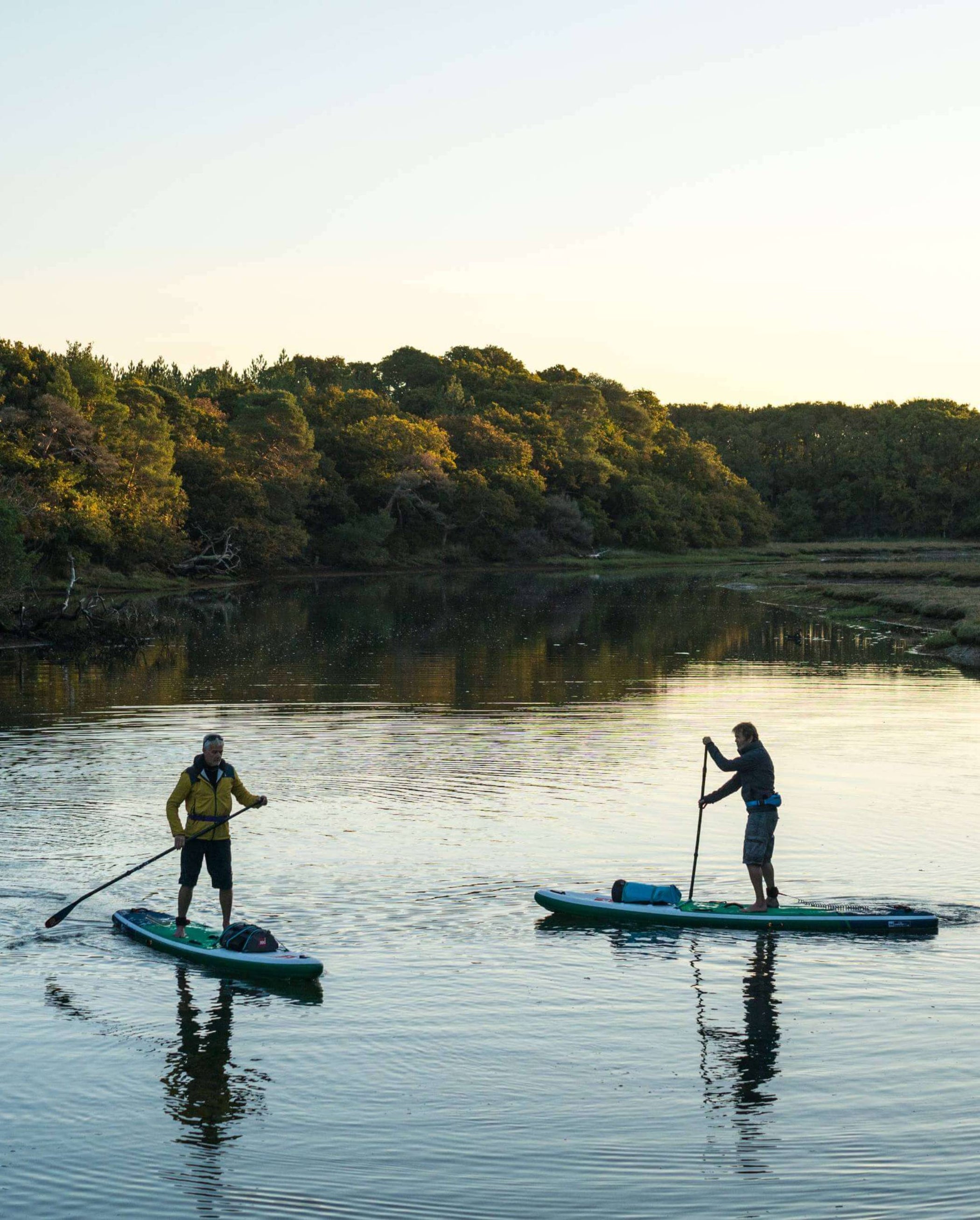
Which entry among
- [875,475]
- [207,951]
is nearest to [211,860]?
[207,951]

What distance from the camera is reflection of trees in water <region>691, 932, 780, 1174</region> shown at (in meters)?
9.94

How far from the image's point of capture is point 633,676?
135 ft

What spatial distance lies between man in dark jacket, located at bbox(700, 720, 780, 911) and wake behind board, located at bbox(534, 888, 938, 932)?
29cm

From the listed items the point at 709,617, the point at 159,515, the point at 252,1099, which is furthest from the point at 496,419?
the point at 252,1099

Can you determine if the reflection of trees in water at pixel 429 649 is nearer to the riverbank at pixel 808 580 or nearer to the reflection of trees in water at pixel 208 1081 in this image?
the riverbank at pixel 808 580

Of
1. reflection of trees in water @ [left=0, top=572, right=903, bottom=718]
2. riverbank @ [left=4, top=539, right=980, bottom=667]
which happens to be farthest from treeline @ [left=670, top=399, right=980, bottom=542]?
reflection of trees in water @ [left=0, top=572, right=903, bottom=718]

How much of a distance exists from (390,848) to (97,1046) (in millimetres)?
7553

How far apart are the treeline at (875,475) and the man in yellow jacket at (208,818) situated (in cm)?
14685

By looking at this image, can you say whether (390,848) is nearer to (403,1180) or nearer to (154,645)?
(403,1180)

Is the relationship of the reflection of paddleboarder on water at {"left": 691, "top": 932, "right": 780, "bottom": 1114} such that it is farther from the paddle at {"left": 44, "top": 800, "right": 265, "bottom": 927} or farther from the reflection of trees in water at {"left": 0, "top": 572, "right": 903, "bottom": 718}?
the reflection of trees in water at {"left": 0, "top": 572, "right": 903, "bottom": 718}

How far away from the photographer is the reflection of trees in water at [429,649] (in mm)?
37969

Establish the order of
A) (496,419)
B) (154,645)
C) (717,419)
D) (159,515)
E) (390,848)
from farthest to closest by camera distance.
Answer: (717,419)
(496,419)
(159,515)
(154,645)
(390,848)

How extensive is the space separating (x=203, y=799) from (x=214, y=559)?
82549 mm

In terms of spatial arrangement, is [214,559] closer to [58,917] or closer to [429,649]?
[429,649]
